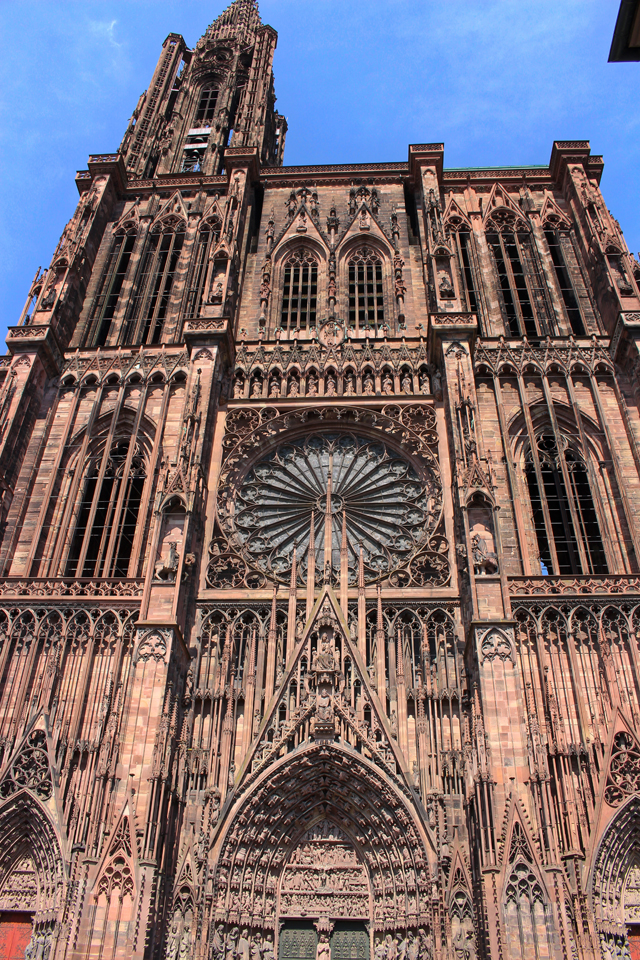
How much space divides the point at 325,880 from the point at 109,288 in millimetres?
18868

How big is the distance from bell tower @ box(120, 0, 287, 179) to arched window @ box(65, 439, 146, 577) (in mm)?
13147

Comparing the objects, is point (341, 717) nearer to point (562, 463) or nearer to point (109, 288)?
point (562, 463)

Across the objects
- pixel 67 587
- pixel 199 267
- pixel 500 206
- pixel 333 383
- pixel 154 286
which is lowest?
pixel 67 587

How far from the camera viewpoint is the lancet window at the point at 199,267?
26.0 meters

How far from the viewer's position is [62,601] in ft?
61.2

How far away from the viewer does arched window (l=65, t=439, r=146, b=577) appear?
20.3 meters

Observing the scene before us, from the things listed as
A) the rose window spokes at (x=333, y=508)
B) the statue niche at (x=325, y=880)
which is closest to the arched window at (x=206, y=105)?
the rose window spokes at (x=333, y=508)

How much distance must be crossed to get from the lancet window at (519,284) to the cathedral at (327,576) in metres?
0.13

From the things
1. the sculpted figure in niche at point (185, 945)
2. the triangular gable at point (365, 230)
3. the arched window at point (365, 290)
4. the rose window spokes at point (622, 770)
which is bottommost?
the sculpted figure in niche at point (185, 945)

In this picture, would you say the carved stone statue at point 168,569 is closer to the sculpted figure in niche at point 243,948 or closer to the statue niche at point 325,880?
the statue niche at point 325,880

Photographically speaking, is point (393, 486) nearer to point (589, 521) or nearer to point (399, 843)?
point (589, 521)

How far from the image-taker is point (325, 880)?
52.3 ft

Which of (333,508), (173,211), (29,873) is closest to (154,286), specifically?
(173,211)

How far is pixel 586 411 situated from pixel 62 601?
13.8 m
